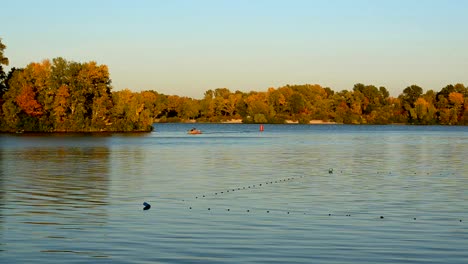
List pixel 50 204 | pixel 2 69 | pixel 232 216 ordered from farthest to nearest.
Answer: pixel 2 69
pixel 50 204
pixel 232 216

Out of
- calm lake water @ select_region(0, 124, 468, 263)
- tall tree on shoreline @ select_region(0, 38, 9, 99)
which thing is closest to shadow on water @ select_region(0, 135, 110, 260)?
calm lake water @ select_region(0, 124, 468, 263)

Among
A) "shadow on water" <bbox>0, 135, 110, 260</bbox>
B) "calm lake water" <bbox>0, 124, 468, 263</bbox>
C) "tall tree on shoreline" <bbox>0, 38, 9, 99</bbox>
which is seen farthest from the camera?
"tall tree on shoreline" <bbox>0, 38, 9, 99</bbox>

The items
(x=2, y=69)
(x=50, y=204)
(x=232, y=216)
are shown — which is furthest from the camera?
(x=2, y=69)

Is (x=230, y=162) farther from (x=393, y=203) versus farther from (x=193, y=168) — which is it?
(x=393, y=203)

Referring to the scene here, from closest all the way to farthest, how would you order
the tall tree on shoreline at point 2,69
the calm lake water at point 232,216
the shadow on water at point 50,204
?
the calm lake water at point 232,216 → the shadow on water at point 50,204 → the tall tree on shoreline at point 2,69

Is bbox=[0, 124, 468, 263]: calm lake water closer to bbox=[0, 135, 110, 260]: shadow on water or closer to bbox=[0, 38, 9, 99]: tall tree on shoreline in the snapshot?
bbox=[0, 135, 110, 260]: shadow on water

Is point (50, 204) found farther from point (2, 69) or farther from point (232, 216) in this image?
point (2, 69)

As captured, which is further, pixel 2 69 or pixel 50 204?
pixel 2 69

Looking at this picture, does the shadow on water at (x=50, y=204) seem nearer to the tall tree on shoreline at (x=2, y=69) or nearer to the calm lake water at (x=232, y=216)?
the calm lake water at (x=232, y=216)

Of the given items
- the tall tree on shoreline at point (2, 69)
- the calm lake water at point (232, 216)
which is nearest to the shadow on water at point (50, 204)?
the calm lake water at point (232, 216)

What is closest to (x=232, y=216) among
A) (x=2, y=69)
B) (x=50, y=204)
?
(x=50, y=204)

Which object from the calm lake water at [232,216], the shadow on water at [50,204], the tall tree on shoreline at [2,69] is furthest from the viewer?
the tall tree on shoreline at [2,69]

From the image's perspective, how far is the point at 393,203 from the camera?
100ft

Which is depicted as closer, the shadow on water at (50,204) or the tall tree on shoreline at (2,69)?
the shadow on water at (50,204)
